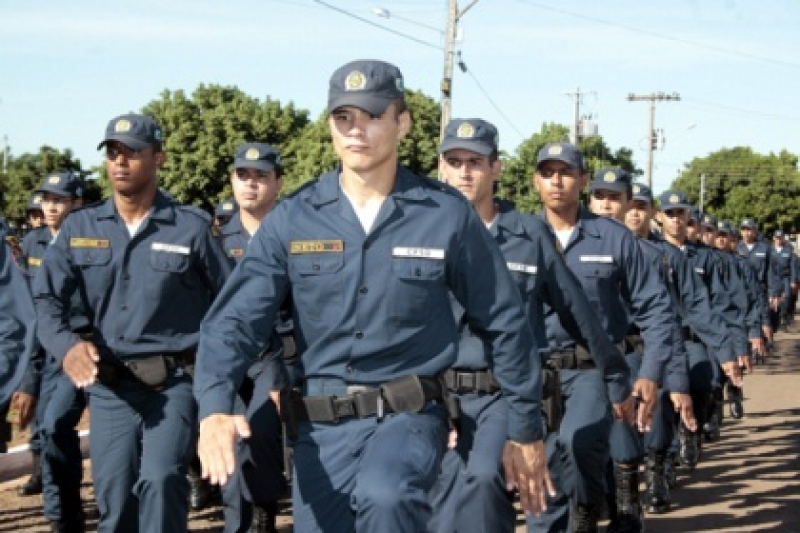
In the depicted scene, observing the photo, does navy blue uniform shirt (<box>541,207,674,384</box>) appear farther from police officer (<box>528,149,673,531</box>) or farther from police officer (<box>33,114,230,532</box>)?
police officer (<box>33,114,230,532</box>)

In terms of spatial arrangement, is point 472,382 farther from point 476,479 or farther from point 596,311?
point 596,311

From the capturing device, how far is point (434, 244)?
15.9 feet

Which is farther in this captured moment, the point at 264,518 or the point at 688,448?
the point at 688,448

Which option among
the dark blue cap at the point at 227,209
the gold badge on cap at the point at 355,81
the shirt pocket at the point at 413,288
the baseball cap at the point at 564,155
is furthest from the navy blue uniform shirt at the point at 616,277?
the dark blue cap at the point at 227,209

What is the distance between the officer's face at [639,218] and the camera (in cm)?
1177

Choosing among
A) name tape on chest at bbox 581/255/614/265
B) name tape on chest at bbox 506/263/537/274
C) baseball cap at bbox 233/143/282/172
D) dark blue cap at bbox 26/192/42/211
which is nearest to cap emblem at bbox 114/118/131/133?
baseball cap at bbox 233/143/282/172

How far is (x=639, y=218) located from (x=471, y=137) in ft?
16.3

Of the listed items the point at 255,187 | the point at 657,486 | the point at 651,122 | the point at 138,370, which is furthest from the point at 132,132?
the point at 651,122

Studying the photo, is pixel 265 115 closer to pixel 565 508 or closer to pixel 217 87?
pixel 217 87

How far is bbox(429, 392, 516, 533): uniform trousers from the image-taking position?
640 centimetres

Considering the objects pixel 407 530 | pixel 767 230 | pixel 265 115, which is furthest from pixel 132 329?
pixel 767 230

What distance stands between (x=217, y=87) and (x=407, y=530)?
69.3 meters

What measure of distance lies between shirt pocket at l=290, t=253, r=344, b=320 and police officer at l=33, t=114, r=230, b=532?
6.71 feet

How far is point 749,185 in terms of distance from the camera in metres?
127
